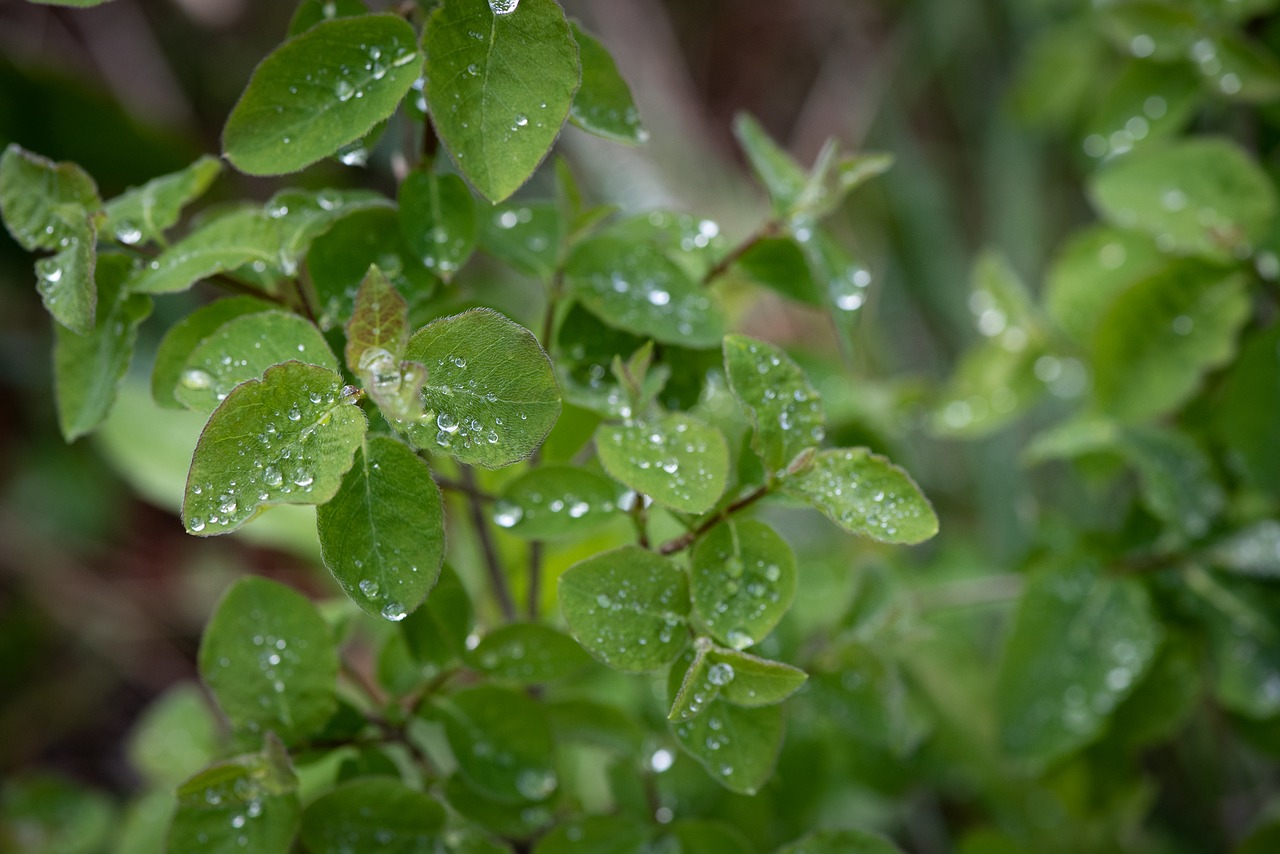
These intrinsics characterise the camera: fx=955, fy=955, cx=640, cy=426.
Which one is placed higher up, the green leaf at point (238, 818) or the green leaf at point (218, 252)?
the green leaf at point (218, 252)

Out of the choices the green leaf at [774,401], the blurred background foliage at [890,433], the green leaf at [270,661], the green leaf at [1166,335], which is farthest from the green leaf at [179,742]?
the green leaf at [1166,335]

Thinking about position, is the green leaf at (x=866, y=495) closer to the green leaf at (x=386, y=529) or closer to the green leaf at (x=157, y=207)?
the green leaf at (x=386, y=529)

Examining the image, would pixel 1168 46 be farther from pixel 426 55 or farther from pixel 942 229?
pixel 942 229

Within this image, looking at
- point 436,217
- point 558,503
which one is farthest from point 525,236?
point 558,503

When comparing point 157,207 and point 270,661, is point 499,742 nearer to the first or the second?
point 270,661

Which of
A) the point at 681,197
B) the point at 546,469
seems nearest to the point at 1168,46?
the point at 546,469
